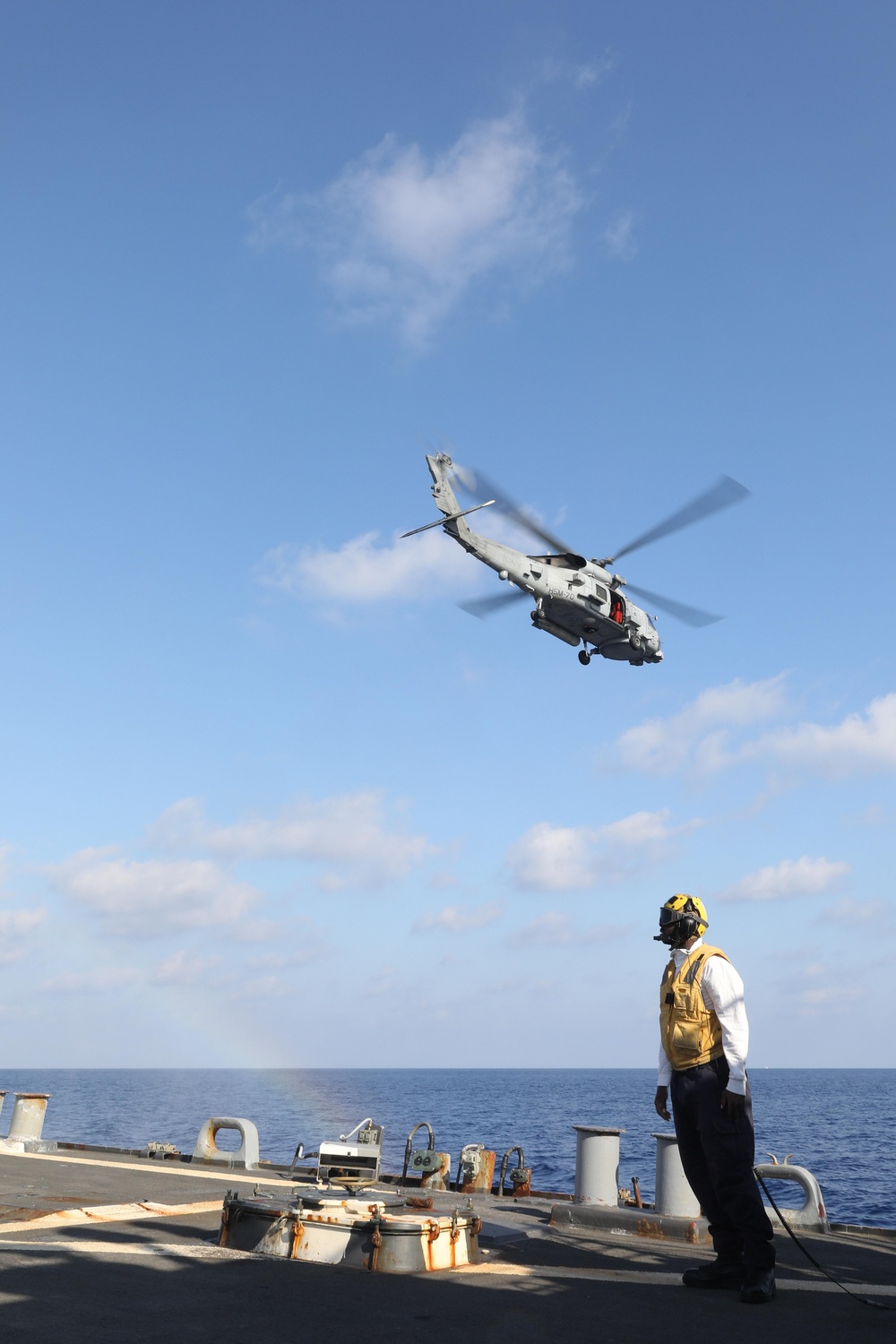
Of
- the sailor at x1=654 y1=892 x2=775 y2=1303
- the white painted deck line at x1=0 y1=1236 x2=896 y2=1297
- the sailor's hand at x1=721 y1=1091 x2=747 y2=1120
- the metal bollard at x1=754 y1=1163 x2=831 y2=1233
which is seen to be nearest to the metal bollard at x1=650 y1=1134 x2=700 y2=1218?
the metal bollard at x1=754 y1=1163 x2=831 y2=1233

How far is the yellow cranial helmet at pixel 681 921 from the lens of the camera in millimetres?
7566

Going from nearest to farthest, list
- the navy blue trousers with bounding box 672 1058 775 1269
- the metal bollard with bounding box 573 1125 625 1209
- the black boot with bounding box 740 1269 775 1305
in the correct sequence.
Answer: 1. the black boot with bounding box 740 1269 775 1305
2. the navy blue trousers with bounding box 672 1058 775 1269
3. the metal bollard with bounding box 573 1125 625 1209

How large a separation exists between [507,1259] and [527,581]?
18829 millimetres

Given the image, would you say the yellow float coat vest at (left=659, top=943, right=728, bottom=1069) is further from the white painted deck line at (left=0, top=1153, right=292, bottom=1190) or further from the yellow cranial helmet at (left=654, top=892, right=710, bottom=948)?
the white painted deck line at (left=0, top=1153, right=292, bottom=1190)

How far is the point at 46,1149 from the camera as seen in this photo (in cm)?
1563

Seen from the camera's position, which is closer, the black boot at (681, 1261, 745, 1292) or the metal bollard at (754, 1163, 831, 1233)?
the black boot at (681, 1261, 745, 1292)

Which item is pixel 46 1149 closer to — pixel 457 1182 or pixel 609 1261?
pixel 457 1182

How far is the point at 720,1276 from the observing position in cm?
674

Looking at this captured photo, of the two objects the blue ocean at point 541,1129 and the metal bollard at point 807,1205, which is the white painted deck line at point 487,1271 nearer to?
the metal bollard at point 807,1205

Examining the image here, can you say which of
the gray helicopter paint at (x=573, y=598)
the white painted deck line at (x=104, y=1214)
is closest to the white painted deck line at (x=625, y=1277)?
the white painted deck line at (x=104, y=1214)

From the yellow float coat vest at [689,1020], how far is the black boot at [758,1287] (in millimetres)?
1304

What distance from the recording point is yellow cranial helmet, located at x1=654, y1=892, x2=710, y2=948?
7.57m

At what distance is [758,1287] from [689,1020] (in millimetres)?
1663

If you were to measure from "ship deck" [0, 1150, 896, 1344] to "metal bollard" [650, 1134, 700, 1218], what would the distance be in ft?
2.18
